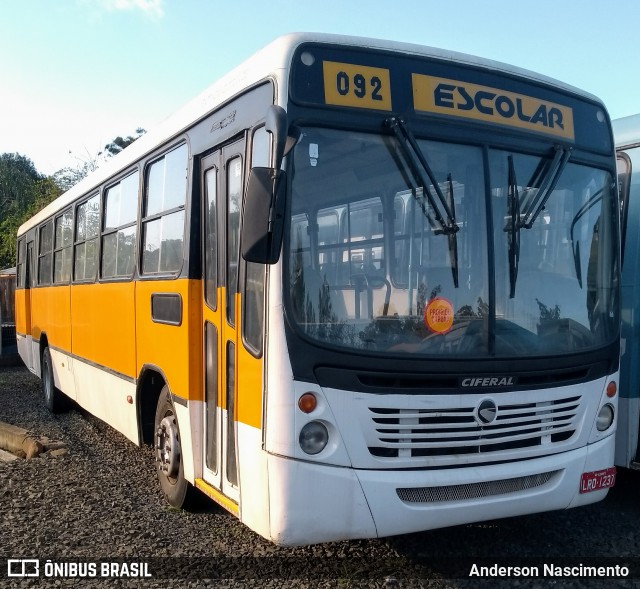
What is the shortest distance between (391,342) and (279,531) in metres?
1.14

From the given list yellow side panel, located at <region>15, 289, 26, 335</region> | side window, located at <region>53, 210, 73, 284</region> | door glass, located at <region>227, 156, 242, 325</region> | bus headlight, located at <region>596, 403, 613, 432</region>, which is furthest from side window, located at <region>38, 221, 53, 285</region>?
bus headlight, located at <region>596, 403, 613, 432</region>

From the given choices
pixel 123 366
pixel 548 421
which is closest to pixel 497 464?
pixel 548 421

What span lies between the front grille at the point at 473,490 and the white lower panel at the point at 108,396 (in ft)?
9.68

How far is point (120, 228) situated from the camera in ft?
22.4

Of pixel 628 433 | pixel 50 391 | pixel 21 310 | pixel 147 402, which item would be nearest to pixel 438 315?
pixel 628 433

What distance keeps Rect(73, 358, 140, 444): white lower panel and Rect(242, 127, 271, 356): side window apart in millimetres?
2437

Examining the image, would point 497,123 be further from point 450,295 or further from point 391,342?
point 391,342

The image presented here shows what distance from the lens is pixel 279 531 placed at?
3689 mm

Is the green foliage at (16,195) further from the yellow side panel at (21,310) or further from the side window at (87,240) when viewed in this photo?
the side window at (87,240)

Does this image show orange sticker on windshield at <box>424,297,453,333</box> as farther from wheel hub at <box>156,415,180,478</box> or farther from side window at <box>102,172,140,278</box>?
side window at <box>102,172,140,278</box>

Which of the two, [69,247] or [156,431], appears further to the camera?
[69,247]

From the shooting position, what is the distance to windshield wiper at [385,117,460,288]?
400 cm

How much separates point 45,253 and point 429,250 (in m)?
8.59

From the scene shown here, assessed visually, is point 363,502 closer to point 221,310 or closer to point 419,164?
point 221,310
